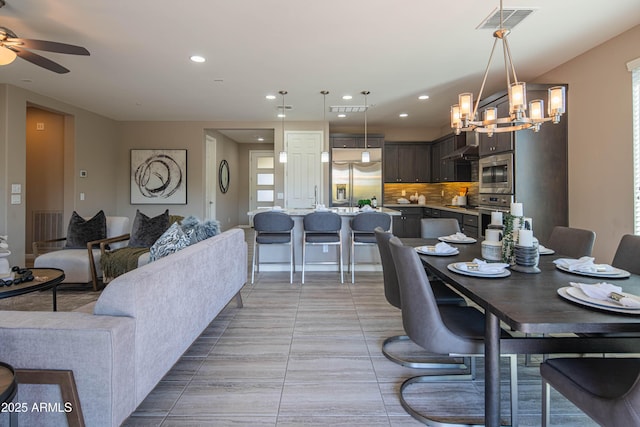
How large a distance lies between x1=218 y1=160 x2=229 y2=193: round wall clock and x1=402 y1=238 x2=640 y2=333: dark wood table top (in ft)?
24.1

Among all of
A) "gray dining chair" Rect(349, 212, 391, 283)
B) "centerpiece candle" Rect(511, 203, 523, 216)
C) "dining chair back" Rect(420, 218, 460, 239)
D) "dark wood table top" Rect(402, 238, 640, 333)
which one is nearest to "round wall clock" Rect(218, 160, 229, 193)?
"gray dining chair" Rect(349, 212, 391, 283)

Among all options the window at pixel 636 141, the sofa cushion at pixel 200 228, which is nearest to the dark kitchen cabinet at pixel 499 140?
the window at pixel 636 141

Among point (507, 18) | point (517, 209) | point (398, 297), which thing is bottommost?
point (398, 297)

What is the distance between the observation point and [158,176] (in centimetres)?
705

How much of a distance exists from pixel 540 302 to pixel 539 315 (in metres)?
0.17

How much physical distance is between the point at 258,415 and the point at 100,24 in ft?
11.4

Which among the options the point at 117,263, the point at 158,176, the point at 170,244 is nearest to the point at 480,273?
the point at 170,244

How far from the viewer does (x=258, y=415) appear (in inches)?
Answer: 70.2

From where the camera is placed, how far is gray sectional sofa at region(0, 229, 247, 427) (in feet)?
4.31

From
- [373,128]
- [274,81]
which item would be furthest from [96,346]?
[373,128]

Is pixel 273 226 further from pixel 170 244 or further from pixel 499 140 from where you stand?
pixel 499 140

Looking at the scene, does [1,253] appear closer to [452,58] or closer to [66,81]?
[66,81]

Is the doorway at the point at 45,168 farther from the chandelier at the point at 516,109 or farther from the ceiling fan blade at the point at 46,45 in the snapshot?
the chandelier at the point at 516,109

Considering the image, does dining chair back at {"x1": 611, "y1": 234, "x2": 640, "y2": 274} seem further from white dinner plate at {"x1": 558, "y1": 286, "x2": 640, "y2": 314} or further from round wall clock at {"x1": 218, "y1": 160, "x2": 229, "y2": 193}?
→ round wall clock at {"x1": 218, "y1": 160, "x2": 229, "y2": 193}
